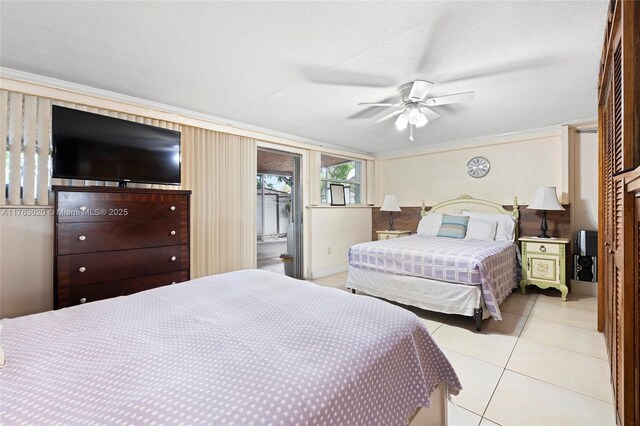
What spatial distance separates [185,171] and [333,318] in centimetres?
282

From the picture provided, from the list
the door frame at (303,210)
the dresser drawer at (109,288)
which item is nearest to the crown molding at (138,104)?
the door frame at (303,210)

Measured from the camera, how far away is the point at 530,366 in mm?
2064

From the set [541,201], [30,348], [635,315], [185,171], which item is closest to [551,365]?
[635,315]

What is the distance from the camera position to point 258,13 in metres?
1.64

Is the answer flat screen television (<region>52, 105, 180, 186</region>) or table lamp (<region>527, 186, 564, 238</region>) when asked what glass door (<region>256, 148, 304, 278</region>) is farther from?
table lamp (<region>527, 186, 564, 238</region>)

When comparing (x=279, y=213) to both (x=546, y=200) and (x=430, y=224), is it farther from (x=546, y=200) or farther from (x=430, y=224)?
(x=546, y=200)

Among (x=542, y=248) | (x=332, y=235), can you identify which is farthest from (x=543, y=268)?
(x=332, y=235)

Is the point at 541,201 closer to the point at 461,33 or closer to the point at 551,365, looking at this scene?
the point at 551,365

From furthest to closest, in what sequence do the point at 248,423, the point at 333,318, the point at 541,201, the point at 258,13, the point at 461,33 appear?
the point at 541,201 < the point at 461,33 < the point at 258,13 < the point at 333,318 < the point at 248,423

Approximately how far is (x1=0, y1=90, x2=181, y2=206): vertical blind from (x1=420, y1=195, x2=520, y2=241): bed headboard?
198 inches

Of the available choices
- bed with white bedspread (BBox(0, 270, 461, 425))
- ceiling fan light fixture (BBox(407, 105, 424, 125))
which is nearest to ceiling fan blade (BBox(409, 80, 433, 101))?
ceiling fan light fixture (BBox(407, 105, 424, 125))

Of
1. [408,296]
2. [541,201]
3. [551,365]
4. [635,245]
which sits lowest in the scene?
[551,365]

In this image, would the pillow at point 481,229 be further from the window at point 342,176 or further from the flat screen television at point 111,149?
the flat screen television at point 111,149

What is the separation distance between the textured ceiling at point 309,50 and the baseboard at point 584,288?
2248 millimetres
